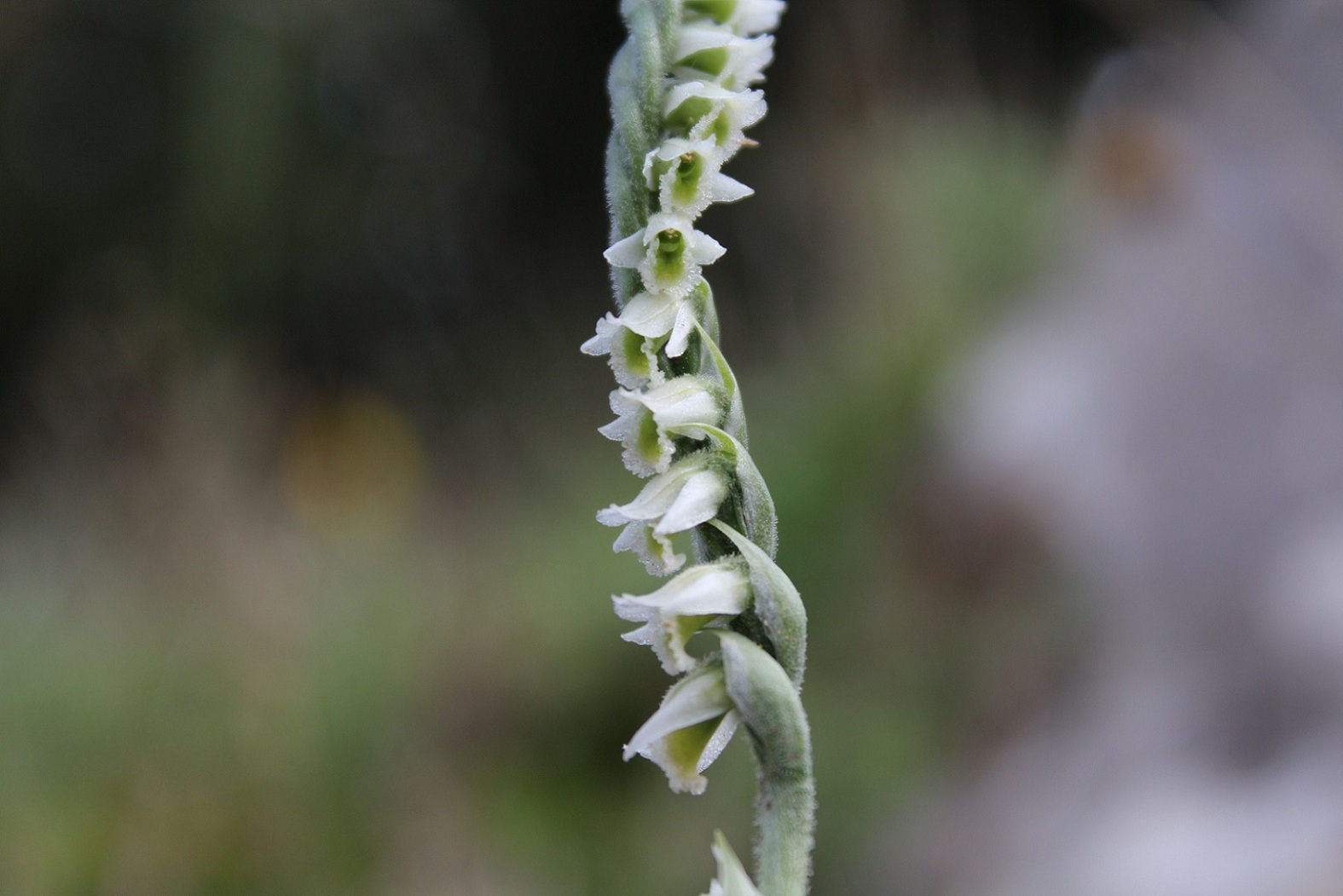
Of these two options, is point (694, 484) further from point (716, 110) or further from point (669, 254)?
point (716, 110)

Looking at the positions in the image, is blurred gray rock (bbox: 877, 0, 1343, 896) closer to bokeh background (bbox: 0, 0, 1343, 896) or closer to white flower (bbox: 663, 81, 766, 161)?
bokeh background (bbox: 0, 0, 1343, 896)

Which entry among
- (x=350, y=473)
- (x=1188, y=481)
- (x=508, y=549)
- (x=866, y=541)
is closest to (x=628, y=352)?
(x=866, y=541)

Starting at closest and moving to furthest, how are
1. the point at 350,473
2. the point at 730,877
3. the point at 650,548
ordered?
the point at 730,877 → the point at 650,548 → the point at 350,473

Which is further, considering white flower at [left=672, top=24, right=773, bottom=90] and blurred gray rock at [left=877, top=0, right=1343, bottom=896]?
blurred gray rock at [left=877, top=0, right=1343, bottom=896]

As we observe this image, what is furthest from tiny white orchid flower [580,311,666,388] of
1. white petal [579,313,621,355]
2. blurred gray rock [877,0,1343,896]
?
blurred gray rock [877,0,1343,896]

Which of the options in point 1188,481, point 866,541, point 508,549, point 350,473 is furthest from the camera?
point 350,473

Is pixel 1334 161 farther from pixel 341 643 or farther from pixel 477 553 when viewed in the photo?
pixel 341 643

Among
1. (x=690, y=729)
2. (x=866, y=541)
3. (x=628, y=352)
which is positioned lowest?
(x=690, y=729)

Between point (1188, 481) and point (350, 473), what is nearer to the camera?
point (1188, 481)
